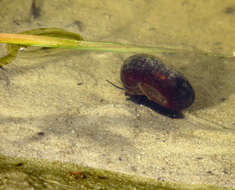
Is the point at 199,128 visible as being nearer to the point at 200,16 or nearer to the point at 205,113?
the point at 205,113

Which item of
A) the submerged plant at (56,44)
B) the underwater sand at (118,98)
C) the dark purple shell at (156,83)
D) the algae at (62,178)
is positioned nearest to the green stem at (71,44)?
the submerged plant at (56,44)

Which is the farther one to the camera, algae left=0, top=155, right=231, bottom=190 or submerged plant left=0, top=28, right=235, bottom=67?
submerged plant left=0, top=28, right=235, bottom=67

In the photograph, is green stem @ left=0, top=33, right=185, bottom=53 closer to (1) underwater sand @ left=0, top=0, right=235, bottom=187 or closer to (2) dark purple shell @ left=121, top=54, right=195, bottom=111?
(1) underwater sand @ left=0, top=0, right=235, bottom=187

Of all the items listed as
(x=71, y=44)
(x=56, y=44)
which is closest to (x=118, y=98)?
(x=71, y=44)

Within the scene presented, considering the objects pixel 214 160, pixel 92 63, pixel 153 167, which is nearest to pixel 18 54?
pixel 92 63

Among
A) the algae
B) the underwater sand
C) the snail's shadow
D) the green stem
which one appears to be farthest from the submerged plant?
the algae

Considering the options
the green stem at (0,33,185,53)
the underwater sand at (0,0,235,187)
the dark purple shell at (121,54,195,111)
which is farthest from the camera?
the dark purple shell at (121,54,195,111)
